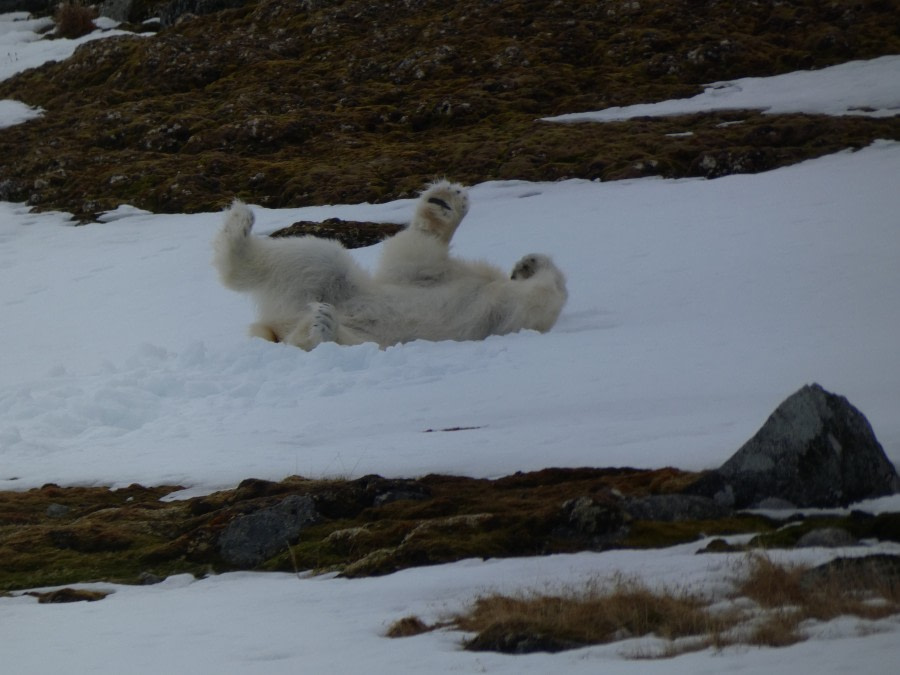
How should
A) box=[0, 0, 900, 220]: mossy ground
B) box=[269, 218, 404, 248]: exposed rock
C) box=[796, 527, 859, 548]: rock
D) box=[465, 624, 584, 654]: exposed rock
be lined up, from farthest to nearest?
1. box=[0, 0, 900, 220]: mossy ground
2. box=[269, 218, 404, 248]: exposed rock
3. box=[796, 527, 859, 548]: rock
4. box=[465, 624, 584, 654]: exposed rock

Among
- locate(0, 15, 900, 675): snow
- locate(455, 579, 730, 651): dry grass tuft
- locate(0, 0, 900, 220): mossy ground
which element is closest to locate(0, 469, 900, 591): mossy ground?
locate(0, 15, 900, 675): snow

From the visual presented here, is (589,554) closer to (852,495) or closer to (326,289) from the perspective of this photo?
(852,495)

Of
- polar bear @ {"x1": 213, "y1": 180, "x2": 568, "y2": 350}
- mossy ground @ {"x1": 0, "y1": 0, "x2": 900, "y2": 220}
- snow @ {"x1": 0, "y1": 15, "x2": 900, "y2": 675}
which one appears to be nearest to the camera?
snow @ {"x1": 0, "y1": 15, "x2": 900, "y2": 675}

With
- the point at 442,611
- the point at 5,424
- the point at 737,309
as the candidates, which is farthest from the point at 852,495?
the point at 5,424

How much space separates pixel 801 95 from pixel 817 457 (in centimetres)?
1766

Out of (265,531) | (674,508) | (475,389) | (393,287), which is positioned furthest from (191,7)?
(674,508)

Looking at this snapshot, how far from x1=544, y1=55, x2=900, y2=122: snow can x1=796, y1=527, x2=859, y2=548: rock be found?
632 inches

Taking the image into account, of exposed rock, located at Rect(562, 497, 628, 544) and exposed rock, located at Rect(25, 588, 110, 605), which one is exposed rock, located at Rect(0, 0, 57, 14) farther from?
exposed rock, located at Rect(562, 497, 628, 544)

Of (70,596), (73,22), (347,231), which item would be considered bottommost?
(70,596)

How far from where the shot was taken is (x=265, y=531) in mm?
5617

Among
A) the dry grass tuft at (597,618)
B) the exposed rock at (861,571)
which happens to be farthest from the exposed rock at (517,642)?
the exposed rock at (861,571)

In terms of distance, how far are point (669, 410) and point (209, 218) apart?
13.1 m

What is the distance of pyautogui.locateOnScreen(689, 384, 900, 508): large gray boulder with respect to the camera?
5016mm

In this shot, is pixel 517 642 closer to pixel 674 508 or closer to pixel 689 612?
pixel 689 612
